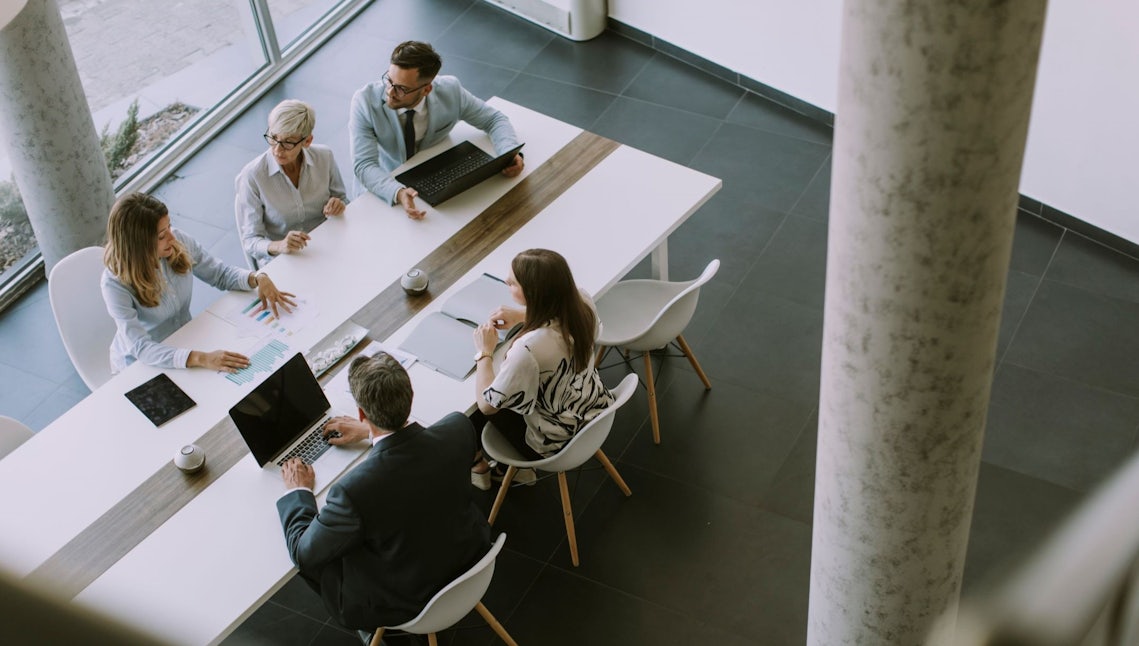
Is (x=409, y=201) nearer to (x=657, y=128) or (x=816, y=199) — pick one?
(x=657, y=128)

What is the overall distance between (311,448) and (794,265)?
284 centimetres

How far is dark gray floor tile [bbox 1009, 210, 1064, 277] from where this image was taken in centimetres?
545

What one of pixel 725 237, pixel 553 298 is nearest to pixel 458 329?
pixel 553 298

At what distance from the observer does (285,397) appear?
3.71 metres

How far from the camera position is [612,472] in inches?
176

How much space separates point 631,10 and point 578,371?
3957mm

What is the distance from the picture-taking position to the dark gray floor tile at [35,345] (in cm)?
537

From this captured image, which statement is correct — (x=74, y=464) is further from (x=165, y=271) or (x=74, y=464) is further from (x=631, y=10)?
(x=631, y=10)

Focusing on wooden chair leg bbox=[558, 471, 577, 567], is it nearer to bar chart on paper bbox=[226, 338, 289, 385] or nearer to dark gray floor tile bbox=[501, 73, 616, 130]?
bar chart on paper bbox=[226, 338, 289, 385]

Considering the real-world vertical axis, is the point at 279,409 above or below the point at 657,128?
above

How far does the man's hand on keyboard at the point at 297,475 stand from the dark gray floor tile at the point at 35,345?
89.2 inches

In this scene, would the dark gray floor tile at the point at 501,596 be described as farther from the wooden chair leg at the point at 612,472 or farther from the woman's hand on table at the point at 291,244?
the woman's hand on table at the point at 291,244

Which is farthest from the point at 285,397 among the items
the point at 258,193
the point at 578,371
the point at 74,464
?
the point at 258,193

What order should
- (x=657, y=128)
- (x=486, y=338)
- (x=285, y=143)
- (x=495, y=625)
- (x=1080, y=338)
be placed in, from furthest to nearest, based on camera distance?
1. (x=657, y=128)
2. (x=1080, y=338)
3. (x=285, y=143)
4. (x=486, y=338)
5. (x=495, y=625)
